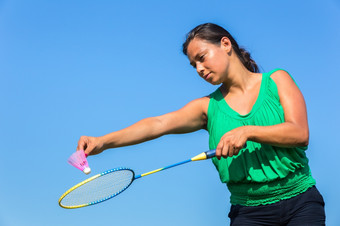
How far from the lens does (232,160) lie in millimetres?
5059

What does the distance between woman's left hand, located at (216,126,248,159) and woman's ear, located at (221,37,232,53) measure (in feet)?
4.25

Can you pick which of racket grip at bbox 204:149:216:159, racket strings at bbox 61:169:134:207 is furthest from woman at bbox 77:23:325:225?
racket strings at bbox 61:169:134:207

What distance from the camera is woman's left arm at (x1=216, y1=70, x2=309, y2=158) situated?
4641 millimetres

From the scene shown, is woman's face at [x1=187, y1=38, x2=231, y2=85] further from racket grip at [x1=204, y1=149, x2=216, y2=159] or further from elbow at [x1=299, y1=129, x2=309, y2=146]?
elbow at [x1=299, y1=129, x2=309, y2=146]

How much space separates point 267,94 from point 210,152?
87 cm

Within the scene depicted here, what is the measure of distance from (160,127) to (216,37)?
1223mm

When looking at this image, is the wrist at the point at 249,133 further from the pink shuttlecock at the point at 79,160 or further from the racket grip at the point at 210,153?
the pink shuttlecock at the point at 79,160

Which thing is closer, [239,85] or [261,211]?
[261,211]

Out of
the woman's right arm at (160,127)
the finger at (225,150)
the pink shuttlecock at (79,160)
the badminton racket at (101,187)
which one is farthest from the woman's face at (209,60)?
the pink shuttlecock at (79,160)

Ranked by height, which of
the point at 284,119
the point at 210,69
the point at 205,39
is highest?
the point at 205,39

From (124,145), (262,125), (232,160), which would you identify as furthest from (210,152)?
(124,145)

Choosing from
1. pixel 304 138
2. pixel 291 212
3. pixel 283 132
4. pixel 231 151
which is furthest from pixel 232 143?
pixel 291 212

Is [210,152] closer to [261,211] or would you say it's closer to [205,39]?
[261,211]

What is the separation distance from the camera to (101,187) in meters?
5.55
